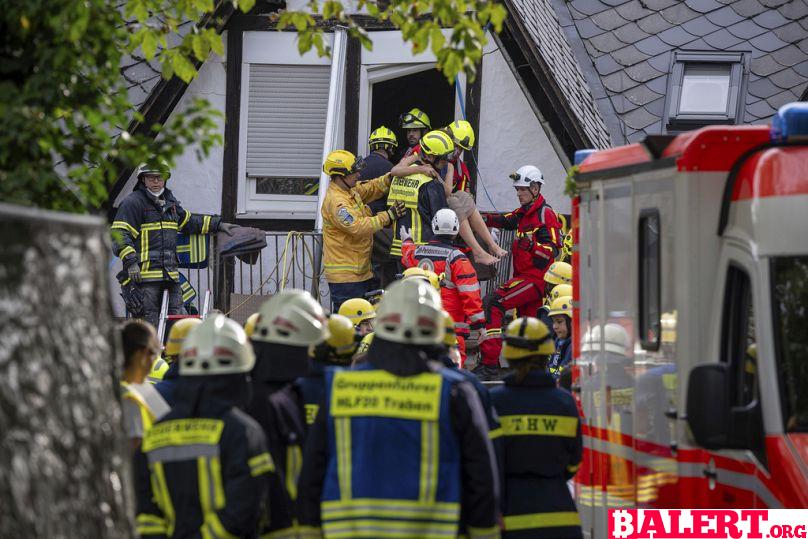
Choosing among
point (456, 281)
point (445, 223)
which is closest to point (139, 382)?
point (456, 281)

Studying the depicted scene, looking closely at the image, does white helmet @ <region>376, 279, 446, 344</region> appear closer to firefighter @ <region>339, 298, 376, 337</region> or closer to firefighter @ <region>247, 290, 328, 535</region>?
firefighter @ <region>247, 290, 328, 535</region>

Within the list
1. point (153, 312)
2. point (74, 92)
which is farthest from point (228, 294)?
point (74, 92)

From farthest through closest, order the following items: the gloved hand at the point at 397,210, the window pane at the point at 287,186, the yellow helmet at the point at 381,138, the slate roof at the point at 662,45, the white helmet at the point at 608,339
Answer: the slate roof at the point at 662,45
the window pane at the point at 287,186
the yellow helmet at the point at 381,138
the gloved hand at the point at 397,210
the white helmet at the point at 608,339

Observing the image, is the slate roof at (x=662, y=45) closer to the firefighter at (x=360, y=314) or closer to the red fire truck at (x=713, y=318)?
the firefighter at (x=360, y=314)

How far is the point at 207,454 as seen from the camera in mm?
6184

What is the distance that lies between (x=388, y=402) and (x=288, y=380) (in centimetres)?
91

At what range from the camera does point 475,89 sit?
56.9 feet

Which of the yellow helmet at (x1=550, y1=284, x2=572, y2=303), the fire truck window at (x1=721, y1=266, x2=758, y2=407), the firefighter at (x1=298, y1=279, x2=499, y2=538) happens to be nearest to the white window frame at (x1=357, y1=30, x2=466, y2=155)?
the yellow helmet at (x1=550, y1=284, x2=572, y2=303)

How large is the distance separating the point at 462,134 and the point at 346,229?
159 centimetres

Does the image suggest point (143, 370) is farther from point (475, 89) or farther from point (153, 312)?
point (475, 89)

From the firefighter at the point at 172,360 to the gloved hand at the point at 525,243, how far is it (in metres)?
5.49

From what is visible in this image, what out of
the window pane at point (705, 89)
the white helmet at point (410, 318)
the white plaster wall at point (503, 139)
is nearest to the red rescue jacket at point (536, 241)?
the white plaster wall at point (503, 139)

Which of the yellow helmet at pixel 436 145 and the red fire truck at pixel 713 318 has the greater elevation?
the yellow helmet at pixel 436 145

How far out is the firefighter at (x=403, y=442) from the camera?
6.12m
